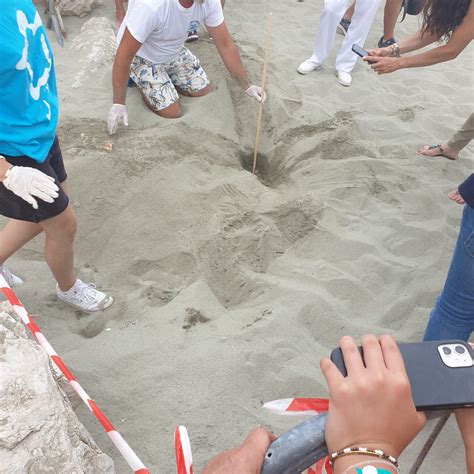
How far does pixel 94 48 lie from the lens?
4.08m

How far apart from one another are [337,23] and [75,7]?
7.95 ft

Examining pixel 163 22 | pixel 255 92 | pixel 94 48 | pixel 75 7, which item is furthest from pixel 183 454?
pixel 75 7

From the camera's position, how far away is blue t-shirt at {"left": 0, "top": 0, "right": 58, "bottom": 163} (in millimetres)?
1597

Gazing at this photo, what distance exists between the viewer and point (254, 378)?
1947 millimetres

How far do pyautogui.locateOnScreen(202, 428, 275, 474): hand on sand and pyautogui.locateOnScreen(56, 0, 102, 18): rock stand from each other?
4.70 metres

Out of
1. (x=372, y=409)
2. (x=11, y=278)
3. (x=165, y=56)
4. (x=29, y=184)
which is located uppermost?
(x=372, y=409)

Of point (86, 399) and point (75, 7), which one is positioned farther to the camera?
point (75, 7)

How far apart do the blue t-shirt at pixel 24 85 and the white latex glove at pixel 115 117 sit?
46.8 inches

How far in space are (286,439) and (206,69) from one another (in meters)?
3.75

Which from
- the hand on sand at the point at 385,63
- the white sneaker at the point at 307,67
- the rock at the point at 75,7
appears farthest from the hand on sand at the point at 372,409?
the rock at the point at 75,7

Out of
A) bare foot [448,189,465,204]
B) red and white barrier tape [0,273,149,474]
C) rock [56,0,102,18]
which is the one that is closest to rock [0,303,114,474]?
red and white barrier tape [0,273,149,474]

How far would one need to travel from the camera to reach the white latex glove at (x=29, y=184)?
1653mm

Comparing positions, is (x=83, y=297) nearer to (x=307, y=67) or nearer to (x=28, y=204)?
(x=28, y=204)

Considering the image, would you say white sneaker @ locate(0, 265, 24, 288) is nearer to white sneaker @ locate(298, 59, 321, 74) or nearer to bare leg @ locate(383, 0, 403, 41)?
white sneaker @ locate(298, 59, 321, 74)
